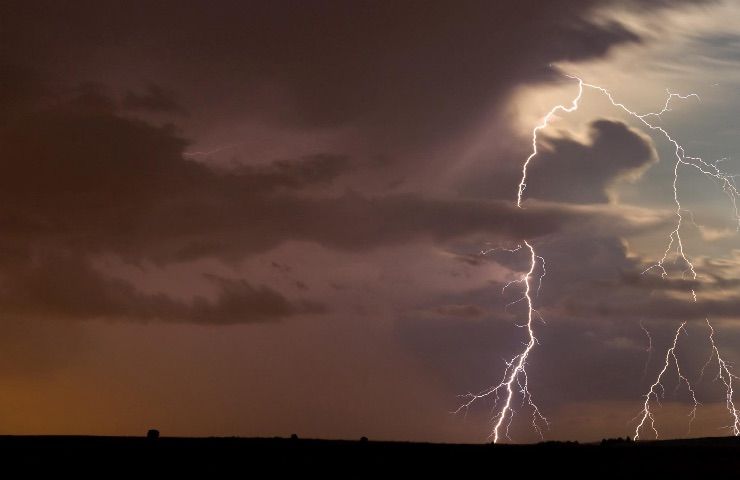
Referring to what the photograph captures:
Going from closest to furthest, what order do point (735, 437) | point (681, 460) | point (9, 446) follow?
point (9, 446) < point (681, 460) < point (735, 437)

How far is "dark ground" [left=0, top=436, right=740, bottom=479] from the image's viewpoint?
34656 mm

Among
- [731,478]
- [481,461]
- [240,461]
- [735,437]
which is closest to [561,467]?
[481,461]

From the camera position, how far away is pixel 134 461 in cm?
3500

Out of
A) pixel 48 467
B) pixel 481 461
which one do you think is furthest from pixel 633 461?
pixel 48 467

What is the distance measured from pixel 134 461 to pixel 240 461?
3182mm

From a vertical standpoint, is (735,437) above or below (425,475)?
above

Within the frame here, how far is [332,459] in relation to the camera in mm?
36594

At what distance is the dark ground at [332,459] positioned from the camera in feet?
114

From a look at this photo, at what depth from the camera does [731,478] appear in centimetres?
3719

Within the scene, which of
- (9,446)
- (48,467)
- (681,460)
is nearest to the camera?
(48,467)

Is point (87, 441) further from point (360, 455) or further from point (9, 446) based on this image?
point (360, 455)

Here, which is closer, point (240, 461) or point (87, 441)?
point (240, 461)

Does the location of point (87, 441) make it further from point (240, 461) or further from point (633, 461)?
point (633, 461)

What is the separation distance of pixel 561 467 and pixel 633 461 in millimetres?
3000
